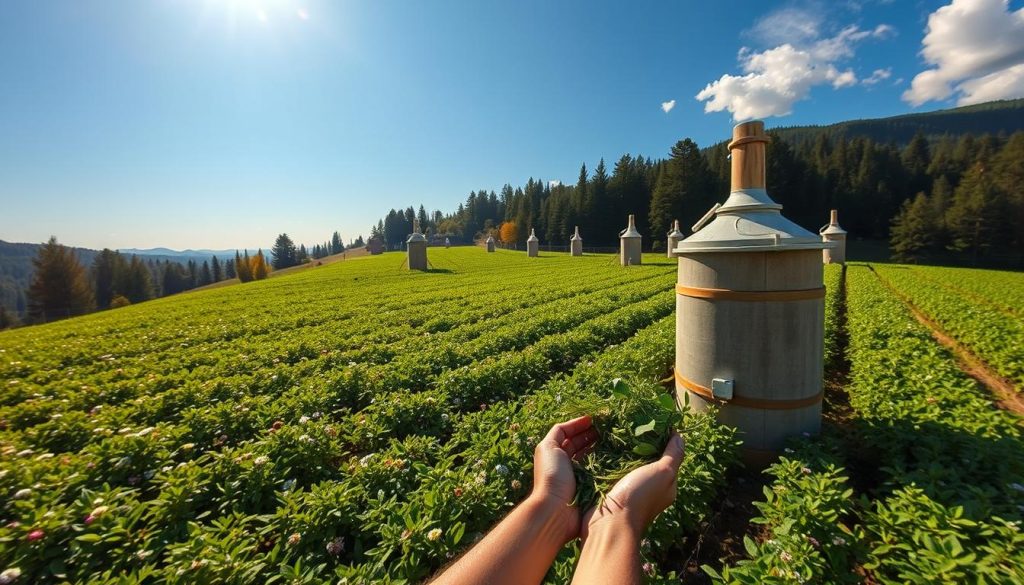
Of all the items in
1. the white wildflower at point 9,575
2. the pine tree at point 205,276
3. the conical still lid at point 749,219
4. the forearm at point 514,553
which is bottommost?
the pine tree at point 205,276

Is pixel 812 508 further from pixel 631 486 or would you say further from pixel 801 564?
pixel 631 486

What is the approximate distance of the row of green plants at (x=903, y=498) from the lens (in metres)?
2.19

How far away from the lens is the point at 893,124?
7318 inches

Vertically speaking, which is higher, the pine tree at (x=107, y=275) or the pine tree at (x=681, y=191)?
the pine tree at (x=681, y=191)

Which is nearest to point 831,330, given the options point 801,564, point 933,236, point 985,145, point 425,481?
point 801,564

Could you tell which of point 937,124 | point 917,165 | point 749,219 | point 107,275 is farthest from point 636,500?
point 937,124

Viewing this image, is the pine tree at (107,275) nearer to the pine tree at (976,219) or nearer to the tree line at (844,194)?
the tree line at (844,194)

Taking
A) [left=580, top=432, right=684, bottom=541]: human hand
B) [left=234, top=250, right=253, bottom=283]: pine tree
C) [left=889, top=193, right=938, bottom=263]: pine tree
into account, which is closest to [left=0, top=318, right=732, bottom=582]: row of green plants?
[left=580, top=432, right=684, bottom=541]: human hand

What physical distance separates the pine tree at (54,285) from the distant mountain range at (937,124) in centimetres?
21181

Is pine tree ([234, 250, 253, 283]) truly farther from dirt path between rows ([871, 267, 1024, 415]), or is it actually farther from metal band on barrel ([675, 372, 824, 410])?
dirt path between rows ([871, 267, 1024, 415])

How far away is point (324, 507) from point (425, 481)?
0.74 metres

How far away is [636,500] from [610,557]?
1.36ft

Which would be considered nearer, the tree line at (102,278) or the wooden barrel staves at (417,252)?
the wooden barrel staves at (417,252)

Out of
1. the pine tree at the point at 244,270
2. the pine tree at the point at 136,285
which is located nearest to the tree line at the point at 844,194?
the pine tree at the point at 244,270
